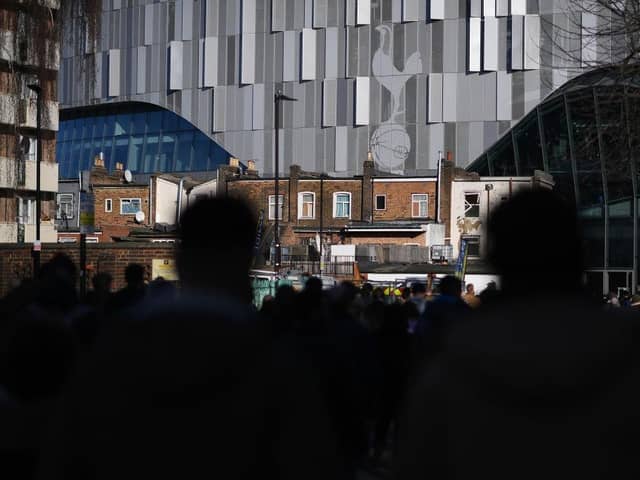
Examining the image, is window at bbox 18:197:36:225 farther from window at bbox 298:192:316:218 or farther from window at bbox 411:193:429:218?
window at bbox 411:193:429:218

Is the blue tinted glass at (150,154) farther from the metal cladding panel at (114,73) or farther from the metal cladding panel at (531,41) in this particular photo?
the metal cladding panel at (531,41)

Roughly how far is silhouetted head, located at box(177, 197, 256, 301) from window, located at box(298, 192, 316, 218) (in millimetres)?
59015

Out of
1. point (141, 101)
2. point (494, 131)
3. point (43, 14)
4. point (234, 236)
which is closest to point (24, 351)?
point (234, 236)

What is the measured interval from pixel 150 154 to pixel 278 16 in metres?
15.0

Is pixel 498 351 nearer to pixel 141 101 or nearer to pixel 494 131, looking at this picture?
pixel 494 131

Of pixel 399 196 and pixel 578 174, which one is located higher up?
pixel 578 174

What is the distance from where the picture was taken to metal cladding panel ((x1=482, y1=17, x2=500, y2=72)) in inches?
2761

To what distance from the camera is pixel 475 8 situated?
70.3m

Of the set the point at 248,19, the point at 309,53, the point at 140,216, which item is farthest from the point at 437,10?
the point at 140,216

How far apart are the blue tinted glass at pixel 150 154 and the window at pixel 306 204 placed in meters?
23.3

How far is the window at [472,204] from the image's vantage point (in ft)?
201

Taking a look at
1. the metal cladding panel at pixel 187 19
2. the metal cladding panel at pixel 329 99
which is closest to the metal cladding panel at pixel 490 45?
the metal cladding panel at pixel 329 99

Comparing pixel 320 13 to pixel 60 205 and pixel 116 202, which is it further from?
pixel 60 205

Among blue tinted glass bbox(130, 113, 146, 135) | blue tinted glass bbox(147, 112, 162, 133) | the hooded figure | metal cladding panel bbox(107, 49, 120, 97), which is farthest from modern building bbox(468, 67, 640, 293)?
the hooded figure
